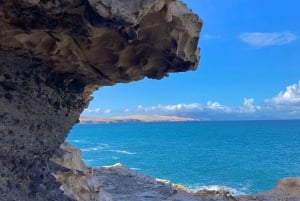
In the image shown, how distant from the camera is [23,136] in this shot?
5.50 metres

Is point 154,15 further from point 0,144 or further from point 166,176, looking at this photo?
point 166,176

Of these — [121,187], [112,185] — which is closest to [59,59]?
[121,187]

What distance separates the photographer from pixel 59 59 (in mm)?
5340

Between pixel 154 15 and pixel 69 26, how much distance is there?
2.98ft

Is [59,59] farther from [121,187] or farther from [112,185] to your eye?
[112,185]

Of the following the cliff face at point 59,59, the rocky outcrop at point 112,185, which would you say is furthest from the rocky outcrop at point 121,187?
the cliff face at point 59,59

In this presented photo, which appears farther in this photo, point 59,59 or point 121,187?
point 121,187

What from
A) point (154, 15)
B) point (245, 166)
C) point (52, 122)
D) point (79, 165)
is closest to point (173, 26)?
point (154, 15)

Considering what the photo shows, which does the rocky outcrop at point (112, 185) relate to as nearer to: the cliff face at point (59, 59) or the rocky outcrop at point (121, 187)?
the rocky outcrop at point (121, 187)

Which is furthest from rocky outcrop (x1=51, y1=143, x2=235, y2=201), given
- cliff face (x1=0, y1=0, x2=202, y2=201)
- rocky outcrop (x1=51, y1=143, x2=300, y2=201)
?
cliff face (x1=0, y1=0, x2=202, y2=201)

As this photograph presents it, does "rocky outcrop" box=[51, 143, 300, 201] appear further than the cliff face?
Yes

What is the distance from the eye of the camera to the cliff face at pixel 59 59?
4.09 m

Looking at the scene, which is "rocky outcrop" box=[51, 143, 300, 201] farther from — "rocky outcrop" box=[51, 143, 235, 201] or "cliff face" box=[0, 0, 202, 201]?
"cliff face" box=[0, 0, 202, 201]

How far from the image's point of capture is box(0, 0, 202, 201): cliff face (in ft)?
13.4
